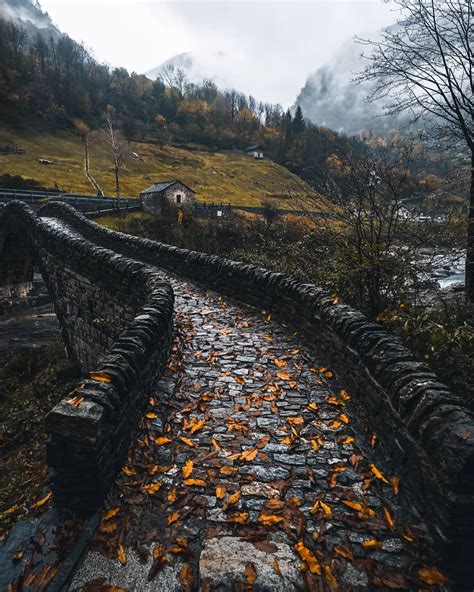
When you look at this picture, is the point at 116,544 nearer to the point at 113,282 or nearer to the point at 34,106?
the point at 113,282

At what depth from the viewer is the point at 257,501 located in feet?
10.1

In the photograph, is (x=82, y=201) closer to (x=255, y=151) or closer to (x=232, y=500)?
(x=232, y=500)

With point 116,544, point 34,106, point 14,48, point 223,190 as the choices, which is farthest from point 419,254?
point 14,48

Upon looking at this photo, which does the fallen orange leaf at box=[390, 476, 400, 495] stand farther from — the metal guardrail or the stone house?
the metal guardrail

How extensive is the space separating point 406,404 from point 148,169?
71.7 meters

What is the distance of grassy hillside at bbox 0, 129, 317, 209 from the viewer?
49.8m

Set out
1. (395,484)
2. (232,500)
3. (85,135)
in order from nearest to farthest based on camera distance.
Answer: (232,500), (395,484), (85,135)

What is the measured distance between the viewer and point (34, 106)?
71.8 meters

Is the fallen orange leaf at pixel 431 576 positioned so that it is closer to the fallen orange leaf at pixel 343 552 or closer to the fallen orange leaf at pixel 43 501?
the fallen orange leaf at pixel 343 552

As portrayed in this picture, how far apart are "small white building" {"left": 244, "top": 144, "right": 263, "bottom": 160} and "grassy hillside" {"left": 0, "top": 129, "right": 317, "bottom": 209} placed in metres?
3.66

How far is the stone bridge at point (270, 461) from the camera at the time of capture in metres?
2.48

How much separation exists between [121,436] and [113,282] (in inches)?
204

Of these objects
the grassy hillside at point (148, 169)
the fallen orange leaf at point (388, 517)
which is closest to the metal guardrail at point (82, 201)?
the grassy hillside at point (148, 169)

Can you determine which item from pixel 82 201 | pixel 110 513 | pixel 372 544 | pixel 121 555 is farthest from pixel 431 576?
pixel 82 201
